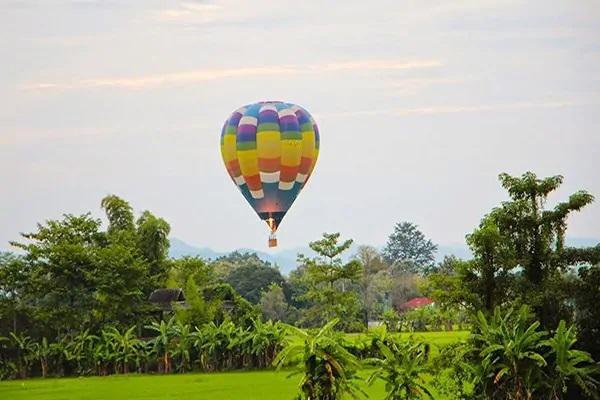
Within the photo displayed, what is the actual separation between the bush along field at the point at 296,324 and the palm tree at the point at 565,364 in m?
0.03

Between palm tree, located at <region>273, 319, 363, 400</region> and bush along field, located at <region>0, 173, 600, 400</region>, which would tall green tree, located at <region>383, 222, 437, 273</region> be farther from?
palm tree, located at <region>273, 319, 363, 400</region>

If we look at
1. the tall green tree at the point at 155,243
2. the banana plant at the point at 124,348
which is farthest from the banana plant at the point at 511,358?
the tall green tree at the point at 155,243

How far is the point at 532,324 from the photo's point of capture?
23.5 meters

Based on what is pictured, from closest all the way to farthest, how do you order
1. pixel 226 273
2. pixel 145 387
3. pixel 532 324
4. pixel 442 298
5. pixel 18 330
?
pixel 532 324 → pixel 442 298 → pixel 145 387 → pixel 18 330 → pixel 226 273

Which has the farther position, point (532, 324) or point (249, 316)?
point (249, 316)

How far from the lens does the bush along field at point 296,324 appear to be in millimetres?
23422

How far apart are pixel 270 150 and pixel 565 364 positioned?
15.9 metres

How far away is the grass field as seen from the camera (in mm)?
32406

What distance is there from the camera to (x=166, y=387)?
117ft

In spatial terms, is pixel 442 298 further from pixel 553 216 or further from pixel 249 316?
pixel 249 316

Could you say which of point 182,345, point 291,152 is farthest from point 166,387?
point 291,152

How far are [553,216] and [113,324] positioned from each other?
22964mm

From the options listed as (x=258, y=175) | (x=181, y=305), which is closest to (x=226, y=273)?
(x=181, y=305)

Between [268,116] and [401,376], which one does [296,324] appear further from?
[401,376]
